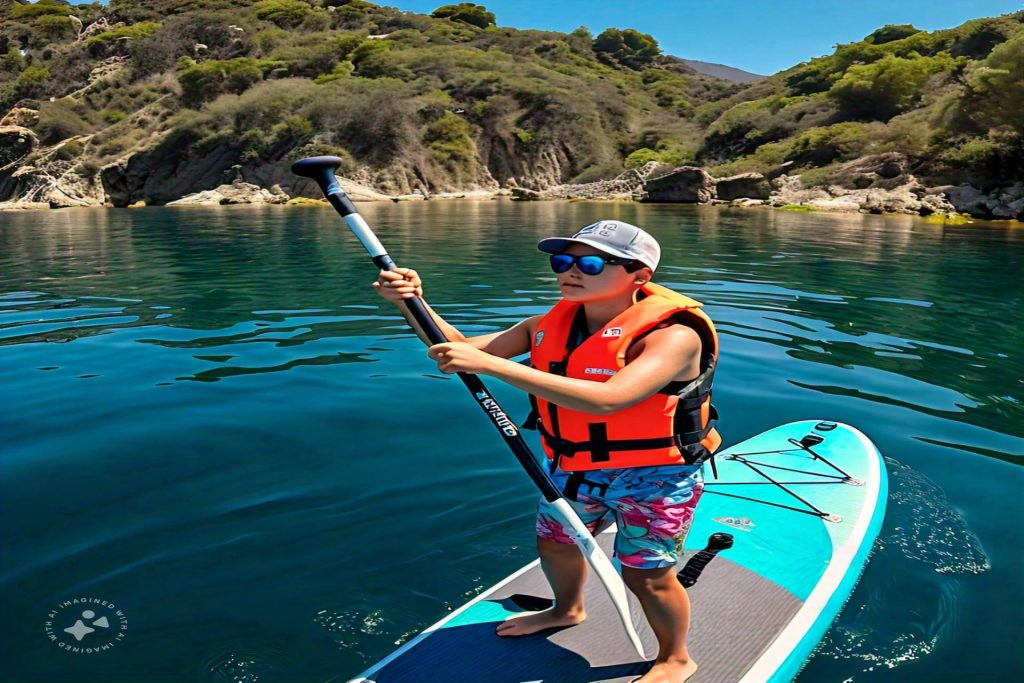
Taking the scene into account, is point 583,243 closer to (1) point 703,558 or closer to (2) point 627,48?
(1) point 703,558

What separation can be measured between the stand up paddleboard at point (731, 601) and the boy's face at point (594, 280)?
141cm

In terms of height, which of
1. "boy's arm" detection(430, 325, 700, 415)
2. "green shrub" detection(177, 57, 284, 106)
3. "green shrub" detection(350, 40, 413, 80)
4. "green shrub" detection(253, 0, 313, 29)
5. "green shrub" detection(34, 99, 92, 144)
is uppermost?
"green shrub" detection(253, 0, 313, 29)

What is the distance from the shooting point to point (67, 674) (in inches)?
125

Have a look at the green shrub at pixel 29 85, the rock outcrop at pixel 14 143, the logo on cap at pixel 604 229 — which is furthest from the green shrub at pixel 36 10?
the logo on cap at pixel 604 229

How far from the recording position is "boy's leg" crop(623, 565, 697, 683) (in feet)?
8.80

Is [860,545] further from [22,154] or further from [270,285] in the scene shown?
[22,154]

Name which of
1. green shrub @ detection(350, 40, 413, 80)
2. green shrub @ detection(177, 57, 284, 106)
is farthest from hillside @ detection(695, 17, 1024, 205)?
green shrub @ detection(177, 57, 284, 106)

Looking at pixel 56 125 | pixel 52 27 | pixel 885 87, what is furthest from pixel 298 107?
pixel 52 27

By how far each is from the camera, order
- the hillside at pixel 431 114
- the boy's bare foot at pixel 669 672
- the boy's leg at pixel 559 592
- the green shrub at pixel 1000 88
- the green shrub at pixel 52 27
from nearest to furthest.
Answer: the boy's bare foot at pixel 669 672, the boy's leg at pixel 559 592, the green shrub at pixel 1000 88, the hillside at pixel 431 114, the green shrub at pixel 52 27

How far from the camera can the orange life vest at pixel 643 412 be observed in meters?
2.69

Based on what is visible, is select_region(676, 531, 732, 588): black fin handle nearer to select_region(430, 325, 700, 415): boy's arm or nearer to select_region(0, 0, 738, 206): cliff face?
select_region(430, 325, 700, 415): boy's arm

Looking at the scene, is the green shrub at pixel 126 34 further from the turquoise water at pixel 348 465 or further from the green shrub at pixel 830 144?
the turquoise water at pixel 348 465

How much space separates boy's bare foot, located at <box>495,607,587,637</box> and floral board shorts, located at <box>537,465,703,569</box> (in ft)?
1.76

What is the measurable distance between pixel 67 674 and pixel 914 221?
32.0 metres
